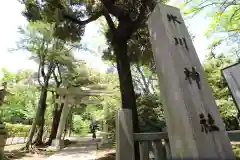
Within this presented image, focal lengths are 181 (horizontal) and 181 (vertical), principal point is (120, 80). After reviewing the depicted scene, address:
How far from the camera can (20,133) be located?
1697 centimetres

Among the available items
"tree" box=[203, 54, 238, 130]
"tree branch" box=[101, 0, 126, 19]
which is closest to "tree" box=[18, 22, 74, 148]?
"tree branch" box=[101, 0, 126, 19]

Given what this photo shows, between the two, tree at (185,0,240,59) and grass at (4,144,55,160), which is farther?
grass at (4,144,55,160)

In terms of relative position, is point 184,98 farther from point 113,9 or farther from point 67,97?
point 67,97

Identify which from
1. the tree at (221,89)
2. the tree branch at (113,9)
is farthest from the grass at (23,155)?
the tree at (221,89)

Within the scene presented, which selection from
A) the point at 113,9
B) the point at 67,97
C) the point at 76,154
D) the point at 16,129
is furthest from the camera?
the point at 16,129

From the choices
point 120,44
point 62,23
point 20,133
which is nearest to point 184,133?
point 120,44

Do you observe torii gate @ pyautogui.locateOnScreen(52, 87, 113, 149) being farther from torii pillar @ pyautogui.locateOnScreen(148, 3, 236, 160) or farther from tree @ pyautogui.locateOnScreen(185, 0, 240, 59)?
torii pillar @ pyautogui.locateOnScreen(148, 3, 236, 160)

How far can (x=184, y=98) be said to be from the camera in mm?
1430

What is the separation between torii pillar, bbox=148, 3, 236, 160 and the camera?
1303 millimetres

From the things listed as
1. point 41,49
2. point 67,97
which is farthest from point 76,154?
point 41,49

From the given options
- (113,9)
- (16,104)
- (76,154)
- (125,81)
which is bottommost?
(76,154)

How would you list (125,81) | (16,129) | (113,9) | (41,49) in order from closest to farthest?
(125,81) < (113,9) < (41,49) < (16,129)

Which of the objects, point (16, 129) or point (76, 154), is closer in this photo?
point (76, 154)

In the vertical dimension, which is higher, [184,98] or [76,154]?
[184,98]
